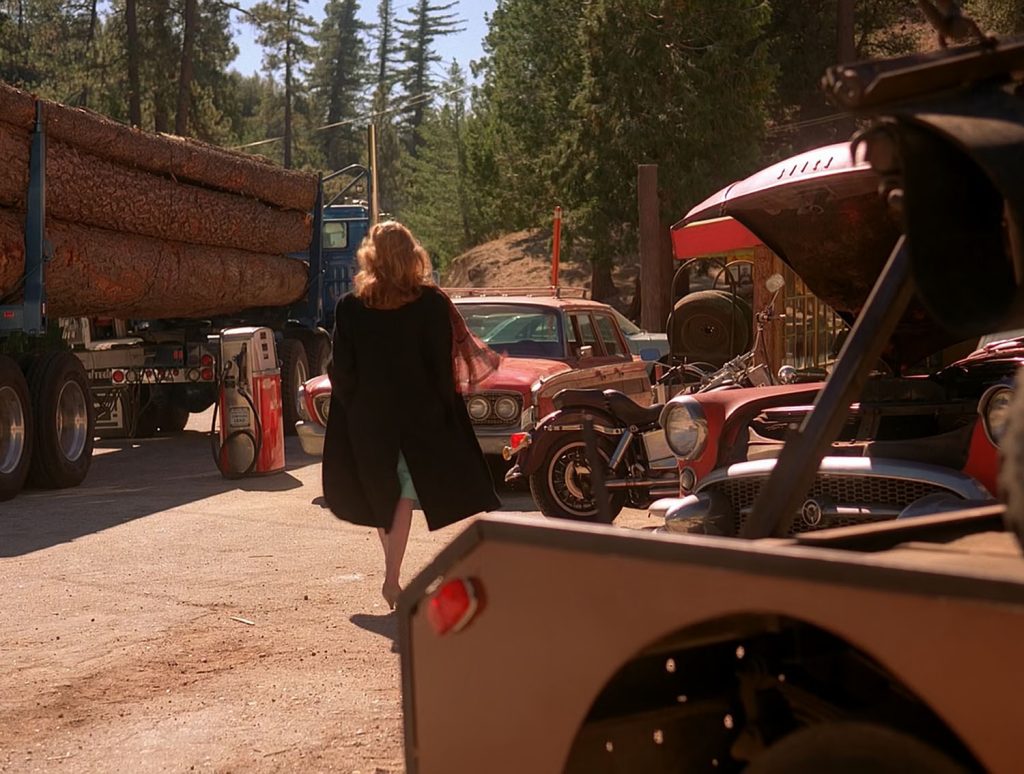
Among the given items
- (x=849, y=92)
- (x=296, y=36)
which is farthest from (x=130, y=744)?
(x=296, y=36)

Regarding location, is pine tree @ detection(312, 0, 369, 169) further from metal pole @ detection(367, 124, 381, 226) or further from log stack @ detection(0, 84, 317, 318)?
log stack @ detection(0, 84, 317, 318)

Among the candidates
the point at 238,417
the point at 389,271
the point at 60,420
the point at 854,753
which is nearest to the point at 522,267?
the point at 238,417

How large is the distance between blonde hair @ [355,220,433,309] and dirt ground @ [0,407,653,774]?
147cm

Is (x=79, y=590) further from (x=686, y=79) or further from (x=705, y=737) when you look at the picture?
(x=686, y=79)

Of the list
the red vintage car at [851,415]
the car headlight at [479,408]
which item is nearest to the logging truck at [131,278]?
the car headlight at [479,408]

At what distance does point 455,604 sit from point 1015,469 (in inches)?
41.5

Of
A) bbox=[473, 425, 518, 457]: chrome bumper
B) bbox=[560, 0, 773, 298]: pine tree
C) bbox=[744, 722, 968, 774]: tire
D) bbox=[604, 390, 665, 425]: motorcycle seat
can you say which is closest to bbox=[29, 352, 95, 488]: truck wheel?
bbox=[473, 425, 518, 457]: chrome bumper

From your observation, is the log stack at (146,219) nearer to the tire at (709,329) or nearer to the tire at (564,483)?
the tire at (564,483)

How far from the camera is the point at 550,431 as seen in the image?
9.47m

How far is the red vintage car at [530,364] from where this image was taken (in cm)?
1095

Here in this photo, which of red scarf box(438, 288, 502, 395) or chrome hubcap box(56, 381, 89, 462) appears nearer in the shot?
red scarf box(438, 288, 502, 395)

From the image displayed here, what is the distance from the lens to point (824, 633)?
2676 millimetres

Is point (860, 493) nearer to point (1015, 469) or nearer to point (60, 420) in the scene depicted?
point (1015, 469)

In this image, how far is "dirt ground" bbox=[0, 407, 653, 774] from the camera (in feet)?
15.9
